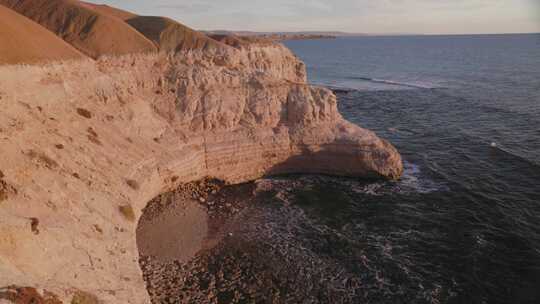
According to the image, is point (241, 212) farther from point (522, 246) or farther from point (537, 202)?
point (537, 202)

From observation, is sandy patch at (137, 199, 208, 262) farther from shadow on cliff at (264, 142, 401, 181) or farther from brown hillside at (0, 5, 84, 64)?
brown hillside at (0, 5, 84, 64)

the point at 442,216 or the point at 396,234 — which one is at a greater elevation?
the point at 442,216

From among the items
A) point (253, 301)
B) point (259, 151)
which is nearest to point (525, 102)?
→ point (259, 151)

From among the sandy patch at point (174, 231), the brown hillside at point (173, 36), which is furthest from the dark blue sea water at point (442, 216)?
the brown hillside at point (173, 36)

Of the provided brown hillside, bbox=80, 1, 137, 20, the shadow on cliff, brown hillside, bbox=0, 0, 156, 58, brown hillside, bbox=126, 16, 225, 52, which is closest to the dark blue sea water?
the shadow on cliff

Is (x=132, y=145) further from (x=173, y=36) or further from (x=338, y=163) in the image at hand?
(x=338, y=163)

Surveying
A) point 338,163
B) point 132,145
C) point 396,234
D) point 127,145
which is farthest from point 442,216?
point 127,145
